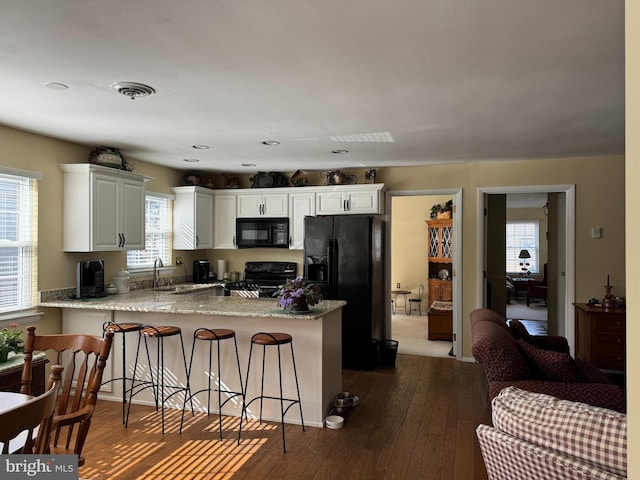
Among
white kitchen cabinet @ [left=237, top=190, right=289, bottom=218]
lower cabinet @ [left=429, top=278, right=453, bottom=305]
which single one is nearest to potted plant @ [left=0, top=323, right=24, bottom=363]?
white kitchen cabinet @ [left=237, top=190, right=289, bottom=218]

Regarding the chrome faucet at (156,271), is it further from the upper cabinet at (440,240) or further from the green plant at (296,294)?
the upper cabinet at (440,240)

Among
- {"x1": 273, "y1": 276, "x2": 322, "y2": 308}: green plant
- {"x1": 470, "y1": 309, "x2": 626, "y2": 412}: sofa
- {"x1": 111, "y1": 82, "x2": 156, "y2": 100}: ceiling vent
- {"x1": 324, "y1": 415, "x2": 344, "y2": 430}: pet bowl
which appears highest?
{"x1": 111, "y1": 82, "x2": 156, "y2": 100}: ceiling vent

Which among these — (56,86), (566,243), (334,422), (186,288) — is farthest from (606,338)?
(56,86)

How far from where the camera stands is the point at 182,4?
6.35 ft

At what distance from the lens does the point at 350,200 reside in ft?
19.3

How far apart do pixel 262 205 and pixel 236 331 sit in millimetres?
2684

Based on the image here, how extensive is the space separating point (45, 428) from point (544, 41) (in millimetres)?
2719

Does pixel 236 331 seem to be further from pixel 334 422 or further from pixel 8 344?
pixel 8 344

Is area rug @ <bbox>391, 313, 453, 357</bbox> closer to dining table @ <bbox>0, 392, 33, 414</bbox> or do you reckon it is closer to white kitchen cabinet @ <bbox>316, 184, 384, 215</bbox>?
white kitchen cabinet @ <bbox>316, 184, 384, 215</bbox>

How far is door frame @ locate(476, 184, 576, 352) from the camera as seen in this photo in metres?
5.37

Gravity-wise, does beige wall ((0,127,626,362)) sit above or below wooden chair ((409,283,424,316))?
above

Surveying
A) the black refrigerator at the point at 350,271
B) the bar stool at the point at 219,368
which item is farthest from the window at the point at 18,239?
the black refrigerator at the point at 350,271

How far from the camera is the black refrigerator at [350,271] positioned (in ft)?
17.6

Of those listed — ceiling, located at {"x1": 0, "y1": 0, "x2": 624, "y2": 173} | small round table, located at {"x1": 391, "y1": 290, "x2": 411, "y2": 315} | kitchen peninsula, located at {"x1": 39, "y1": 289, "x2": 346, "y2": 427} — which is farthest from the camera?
small round table, located at {"x1": 391, "y1": 290, "x2": 411, "y2": 315}
